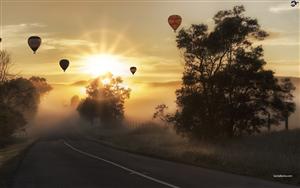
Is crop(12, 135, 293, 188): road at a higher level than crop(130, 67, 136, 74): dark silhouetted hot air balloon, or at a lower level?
lower

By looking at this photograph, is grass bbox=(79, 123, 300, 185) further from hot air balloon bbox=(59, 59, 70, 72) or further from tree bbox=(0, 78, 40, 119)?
tree bbox=(0, 78, 40, 119)

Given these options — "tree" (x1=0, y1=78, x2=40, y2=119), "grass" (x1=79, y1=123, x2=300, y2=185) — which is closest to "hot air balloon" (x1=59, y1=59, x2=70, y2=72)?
"tree" (x1=0, y1=78, x2=40, y2=119)

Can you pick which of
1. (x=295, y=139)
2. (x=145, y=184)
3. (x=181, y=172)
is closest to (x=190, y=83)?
(x=295, y=139)

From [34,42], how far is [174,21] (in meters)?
14.2

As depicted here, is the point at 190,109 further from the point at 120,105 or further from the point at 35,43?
the point at 120,105

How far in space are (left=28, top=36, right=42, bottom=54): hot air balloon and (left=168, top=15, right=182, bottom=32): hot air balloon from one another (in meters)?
13.5

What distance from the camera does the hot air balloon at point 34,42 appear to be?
50.4m

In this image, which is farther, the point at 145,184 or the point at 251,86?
the point at 251,86

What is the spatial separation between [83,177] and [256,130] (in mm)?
25653

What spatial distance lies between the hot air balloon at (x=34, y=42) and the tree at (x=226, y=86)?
503 inches

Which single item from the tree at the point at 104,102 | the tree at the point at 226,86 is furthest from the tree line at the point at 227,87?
the tree at the point at 104,102

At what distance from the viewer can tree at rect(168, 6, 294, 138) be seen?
44.1 meters

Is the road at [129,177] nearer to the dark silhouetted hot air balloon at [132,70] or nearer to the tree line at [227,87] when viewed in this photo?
the tree line at [227,87]

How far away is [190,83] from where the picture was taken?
45.8 meters
